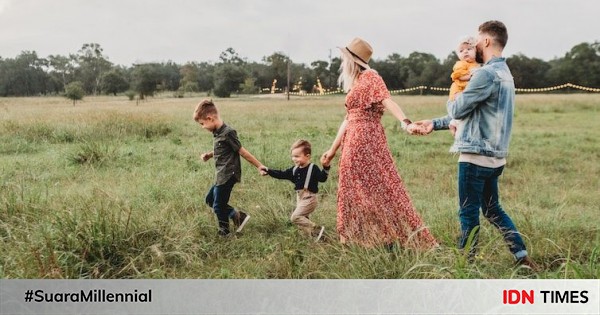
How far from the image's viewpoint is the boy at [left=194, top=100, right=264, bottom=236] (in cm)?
415

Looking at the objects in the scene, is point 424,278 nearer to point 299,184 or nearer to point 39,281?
point 299,184

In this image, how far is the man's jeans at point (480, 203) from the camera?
11.5 feet

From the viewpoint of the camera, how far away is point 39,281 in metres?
3.27

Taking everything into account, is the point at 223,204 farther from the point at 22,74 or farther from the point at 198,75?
the point at 22,74

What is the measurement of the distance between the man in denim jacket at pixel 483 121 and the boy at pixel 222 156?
4.67 ft

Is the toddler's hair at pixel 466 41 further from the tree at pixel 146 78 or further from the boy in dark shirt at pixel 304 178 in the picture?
the tree at pixel 146 78

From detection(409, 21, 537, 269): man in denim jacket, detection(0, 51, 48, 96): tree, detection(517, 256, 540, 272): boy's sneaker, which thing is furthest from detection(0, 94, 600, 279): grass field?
detection(409, 21, 537, 269): man in denim jacket

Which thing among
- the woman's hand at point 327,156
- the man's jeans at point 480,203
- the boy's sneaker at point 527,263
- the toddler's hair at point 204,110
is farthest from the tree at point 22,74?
the boy's sneaker at point 527,263

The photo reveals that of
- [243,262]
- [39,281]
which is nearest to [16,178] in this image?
[39,281]

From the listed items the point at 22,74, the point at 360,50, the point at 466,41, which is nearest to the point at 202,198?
the point at 360,50

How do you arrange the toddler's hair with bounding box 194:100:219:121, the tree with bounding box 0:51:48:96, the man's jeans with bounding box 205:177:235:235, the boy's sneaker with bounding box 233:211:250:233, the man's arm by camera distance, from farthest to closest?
the tree with bounding box 0:51:48:96 → the boy's sneaker with bounding box 233:211:250:233 → the man's jeans with bounding box 205:177:235:235 → the toddler's hair with bounding box 194:100:219:121 → the man's arm

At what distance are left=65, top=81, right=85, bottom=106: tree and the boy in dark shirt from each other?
2.98m

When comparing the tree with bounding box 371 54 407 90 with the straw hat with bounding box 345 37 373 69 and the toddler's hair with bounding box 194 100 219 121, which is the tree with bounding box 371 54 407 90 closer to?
the straw hat with bounding box 345 37 373 69

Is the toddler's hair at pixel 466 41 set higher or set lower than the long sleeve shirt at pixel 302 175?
higher
